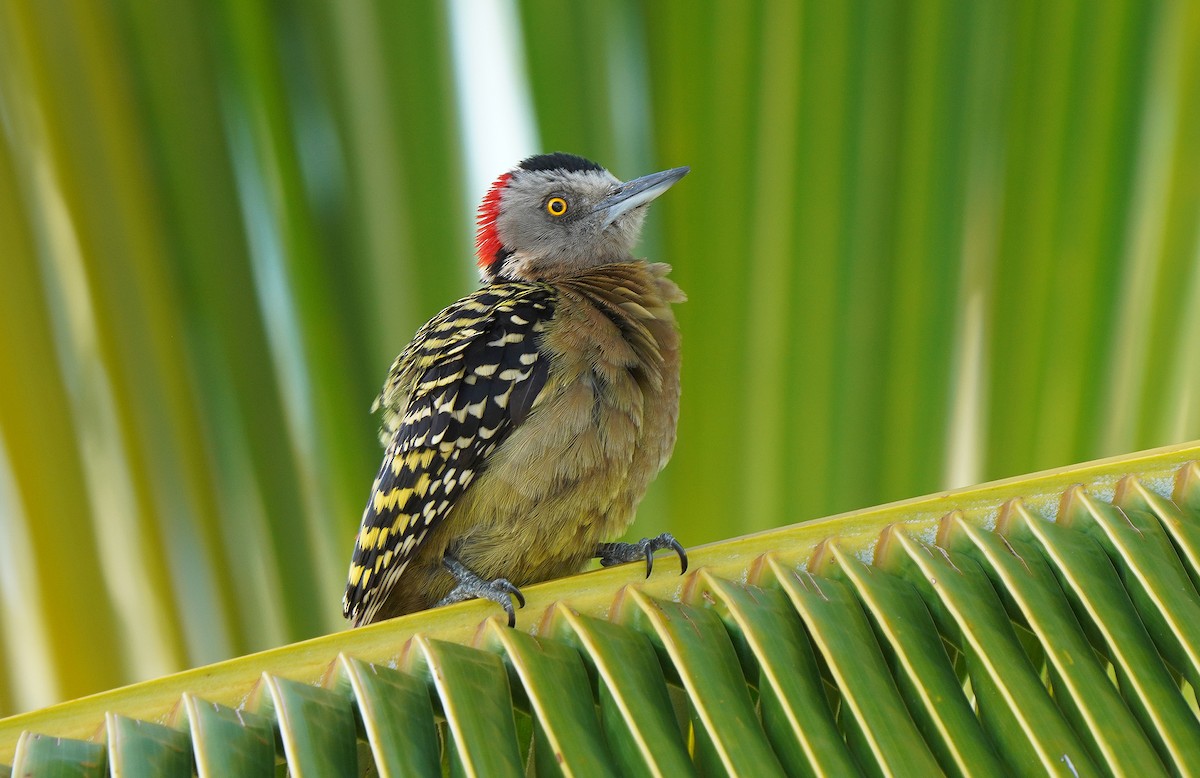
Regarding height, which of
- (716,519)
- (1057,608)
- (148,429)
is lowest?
(716,519)

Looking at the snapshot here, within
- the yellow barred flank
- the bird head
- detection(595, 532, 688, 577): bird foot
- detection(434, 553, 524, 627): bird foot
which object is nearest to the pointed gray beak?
the bird head

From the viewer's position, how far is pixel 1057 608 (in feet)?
4.46

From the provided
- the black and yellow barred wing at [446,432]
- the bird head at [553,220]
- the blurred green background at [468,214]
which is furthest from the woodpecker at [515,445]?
the bird head at [553,220]

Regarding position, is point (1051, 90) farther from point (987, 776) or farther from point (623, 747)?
point (623, 747)

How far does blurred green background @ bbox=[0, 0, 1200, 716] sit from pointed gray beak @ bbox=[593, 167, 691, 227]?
97 millimetres

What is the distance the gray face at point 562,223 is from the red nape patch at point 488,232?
20 millimetres

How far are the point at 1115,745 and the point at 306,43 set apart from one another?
2.26 metres

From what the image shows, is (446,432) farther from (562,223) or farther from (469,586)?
(562,223)

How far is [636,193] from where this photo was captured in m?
2.71

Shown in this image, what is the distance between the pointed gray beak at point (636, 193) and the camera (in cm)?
257

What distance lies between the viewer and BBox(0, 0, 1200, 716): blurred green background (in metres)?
2.31

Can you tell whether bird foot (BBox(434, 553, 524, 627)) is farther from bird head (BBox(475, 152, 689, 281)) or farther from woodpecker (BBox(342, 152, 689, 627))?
bird head (BBox(475, 152, 689, 281))

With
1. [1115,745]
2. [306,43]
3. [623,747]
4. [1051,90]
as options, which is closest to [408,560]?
[623,747]

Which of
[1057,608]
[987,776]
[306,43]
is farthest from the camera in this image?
[306,43]
